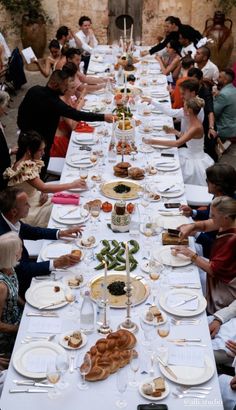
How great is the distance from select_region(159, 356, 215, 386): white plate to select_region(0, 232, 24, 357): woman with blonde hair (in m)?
1.07

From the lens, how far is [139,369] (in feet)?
9.30

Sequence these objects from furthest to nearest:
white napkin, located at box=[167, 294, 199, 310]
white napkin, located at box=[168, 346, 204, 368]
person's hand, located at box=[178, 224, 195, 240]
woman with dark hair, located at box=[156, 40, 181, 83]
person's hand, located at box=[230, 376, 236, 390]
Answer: woman with dark hair, located at box=[156, 40, 181, 83] < person's hand, located at box=[178, 224, 195, 240] < white napkin, located at box=[167, 294, 199, 310] < person's hand, located at box=[230, 376, 236, 390] < white napkin, located at box=[168, 346, 204, 368]

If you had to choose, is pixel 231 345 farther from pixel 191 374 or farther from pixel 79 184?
pixel 79 184

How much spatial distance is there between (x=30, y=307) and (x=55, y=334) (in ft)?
1.02

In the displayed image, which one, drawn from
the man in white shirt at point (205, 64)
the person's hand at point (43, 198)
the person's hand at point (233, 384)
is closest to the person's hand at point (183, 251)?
the person's hand at point (233, 384)

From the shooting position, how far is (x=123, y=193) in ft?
14.9

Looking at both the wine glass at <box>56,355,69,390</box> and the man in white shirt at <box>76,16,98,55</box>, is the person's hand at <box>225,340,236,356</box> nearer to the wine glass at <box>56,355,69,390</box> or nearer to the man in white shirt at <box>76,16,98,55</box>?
the wine glass at <box>56,355,69,390</box>

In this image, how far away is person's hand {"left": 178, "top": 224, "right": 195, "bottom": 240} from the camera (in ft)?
13.0

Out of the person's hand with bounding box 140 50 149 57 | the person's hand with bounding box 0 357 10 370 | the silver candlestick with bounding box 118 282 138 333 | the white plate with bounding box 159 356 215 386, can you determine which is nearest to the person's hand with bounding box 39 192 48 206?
the person's hand with bounding box 0 357 10 370

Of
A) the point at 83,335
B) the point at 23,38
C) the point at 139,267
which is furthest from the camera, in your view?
the point at 23,38

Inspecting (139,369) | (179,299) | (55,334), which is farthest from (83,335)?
(179,299)

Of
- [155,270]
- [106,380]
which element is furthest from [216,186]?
[106,380]

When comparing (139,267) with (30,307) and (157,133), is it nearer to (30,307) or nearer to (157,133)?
(30,307)

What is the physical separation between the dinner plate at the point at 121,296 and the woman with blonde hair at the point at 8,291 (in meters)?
0.50
